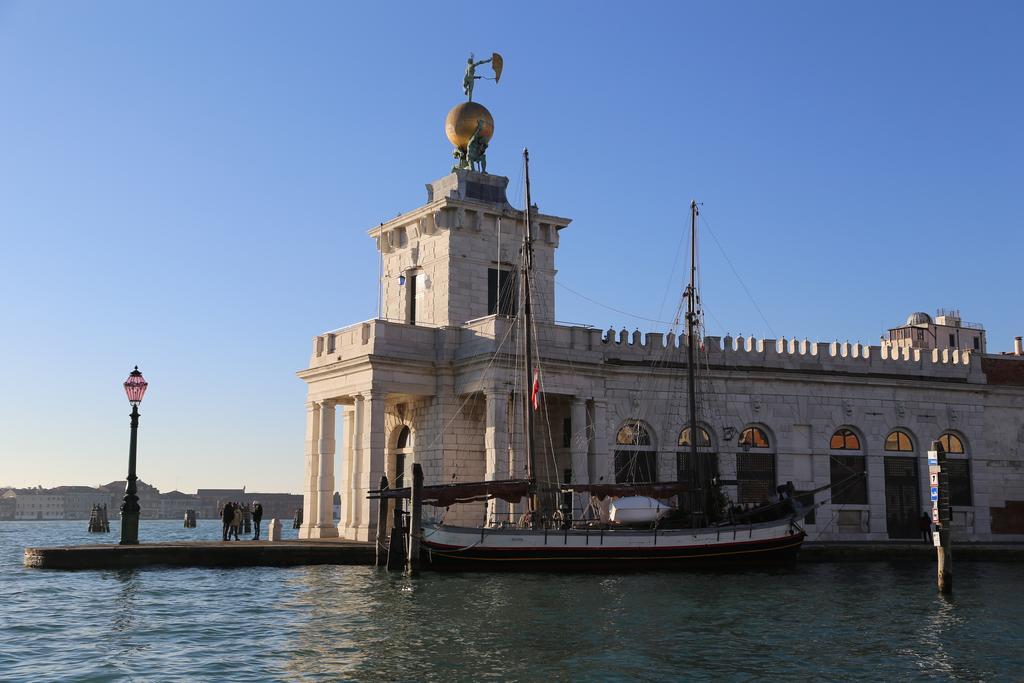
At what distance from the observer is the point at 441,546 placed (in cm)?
3109

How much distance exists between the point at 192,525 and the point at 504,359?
7363 cm

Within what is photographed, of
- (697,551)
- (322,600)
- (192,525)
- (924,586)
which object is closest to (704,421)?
(697,551)

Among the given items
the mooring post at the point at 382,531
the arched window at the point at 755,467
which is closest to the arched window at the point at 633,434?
the arched window at the point at 755,467

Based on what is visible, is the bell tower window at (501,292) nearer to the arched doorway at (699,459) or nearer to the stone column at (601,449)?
the stone column at (601,449)

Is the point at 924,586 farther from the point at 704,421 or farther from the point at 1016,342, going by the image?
the point at 1016,342

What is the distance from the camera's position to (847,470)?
133 feet

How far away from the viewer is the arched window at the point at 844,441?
40.9 meters

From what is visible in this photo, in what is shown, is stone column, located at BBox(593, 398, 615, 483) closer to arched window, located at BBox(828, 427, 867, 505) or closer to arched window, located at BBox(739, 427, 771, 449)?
arched window, located at BBox(739, 427, 771, 449)

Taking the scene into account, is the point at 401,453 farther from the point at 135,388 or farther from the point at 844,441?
the point at 844,441

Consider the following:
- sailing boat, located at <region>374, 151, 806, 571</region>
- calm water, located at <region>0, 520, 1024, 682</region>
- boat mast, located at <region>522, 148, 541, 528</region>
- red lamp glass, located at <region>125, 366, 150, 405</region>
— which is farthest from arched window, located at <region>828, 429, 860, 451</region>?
red lamp glass, located at <region>125, 366, 150, 405</region>

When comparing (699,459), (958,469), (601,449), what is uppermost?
(601,449)

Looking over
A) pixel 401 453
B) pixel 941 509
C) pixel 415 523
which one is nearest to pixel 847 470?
pixel 941 509

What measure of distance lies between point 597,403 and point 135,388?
47.8 feet

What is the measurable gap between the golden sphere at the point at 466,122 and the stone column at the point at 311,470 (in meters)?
11.5
